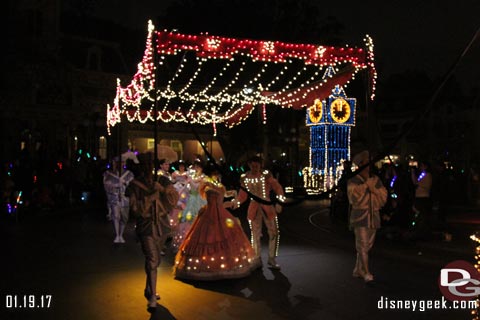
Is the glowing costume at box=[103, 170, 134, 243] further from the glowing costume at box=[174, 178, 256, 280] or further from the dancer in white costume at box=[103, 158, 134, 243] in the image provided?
the glowing costume at box=[174, 178, 256, 280]

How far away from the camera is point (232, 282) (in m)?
7.43

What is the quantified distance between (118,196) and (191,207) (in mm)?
1963

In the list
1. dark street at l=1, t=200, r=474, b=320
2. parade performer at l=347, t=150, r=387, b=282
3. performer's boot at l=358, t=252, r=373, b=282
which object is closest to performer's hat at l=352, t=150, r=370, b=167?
parade performer at l=347, t=150, r=387, b=282

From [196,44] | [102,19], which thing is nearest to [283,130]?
[102,19]

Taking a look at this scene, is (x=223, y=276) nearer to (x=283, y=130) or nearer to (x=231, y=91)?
(x=231, y=91)

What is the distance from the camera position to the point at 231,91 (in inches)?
1080

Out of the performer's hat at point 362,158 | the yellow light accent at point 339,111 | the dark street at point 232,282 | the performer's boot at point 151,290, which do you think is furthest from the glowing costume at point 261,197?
the yellow light accent at point 339,111

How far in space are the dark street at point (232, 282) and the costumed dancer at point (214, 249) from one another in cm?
15

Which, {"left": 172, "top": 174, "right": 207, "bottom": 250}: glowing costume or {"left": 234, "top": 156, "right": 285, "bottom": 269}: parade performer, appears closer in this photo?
{"left": 234, "top": 156, "right": 285, "bottom": 269}: parade performer

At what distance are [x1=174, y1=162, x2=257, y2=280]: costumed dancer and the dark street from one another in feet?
0.50

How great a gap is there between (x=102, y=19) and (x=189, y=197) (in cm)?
2823

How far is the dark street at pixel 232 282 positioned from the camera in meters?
5.97

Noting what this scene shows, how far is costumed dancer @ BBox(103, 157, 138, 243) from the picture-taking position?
11039mm

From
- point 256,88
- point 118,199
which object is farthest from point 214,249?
point 256,88
